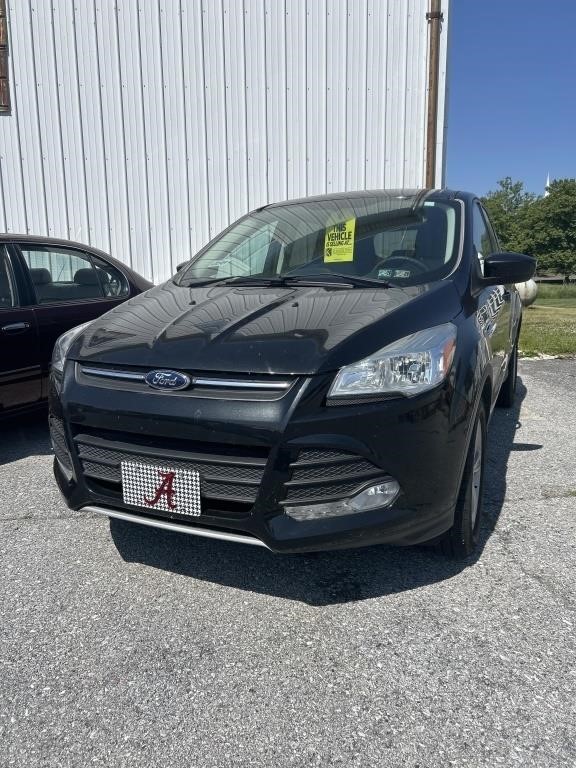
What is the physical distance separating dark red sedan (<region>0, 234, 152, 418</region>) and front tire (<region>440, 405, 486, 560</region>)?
293cm

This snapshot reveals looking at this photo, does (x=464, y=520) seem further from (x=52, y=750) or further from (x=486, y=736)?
(x=52, y=750)

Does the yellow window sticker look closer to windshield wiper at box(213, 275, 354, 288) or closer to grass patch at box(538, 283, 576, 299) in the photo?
windshield wiper at box(213, 275, 354, 288)

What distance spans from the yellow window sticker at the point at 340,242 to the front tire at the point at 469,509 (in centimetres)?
105

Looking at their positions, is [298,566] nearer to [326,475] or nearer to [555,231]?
[326,475]

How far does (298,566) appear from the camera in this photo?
254 cm

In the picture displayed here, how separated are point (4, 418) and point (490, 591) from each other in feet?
10.4

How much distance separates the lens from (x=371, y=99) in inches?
308

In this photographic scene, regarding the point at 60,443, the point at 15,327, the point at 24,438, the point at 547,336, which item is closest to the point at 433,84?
the point at 547,336

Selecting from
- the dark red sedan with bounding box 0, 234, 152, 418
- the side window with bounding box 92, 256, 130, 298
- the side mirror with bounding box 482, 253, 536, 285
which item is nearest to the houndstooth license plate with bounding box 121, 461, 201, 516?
the side mirror with bounding box 482, 253, 536, 285

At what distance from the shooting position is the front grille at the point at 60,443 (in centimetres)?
240

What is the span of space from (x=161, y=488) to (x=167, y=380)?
388 millimetres

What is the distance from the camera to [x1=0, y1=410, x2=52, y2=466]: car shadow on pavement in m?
4.09

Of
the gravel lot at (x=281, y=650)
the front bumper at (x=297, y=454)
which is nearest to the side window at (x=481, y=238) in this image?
the front bumper at (x=297, y=454)

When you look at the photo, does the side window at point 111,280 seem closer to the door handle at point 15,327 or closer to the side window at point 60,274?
the side window at point 60,274
